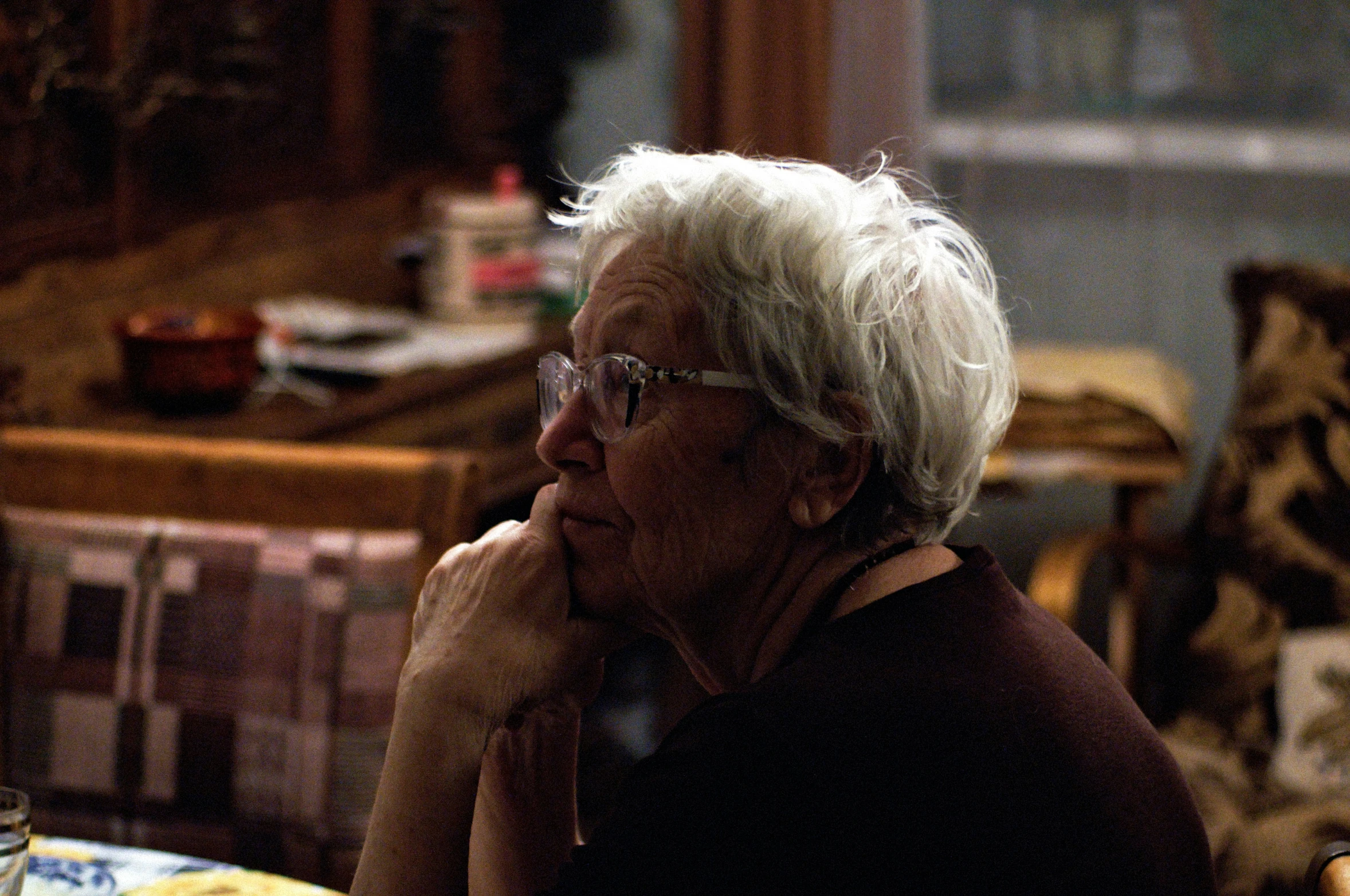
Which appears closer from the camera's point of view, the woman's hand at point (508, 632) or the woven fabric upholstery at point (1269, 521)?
the woman's hand at point (508, 632)

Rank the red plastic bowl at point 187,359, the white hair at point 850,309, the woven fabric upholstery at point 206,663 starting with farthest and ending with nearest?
the red plastic bowl at point 187,359
the woven fabric upholstery at point 206,663
the white hair at point 850,309

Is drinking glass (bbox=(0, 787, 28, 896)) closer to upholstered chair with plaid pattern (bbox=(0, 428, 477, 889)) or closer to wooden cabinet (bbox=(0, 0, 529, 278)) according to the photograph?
upholstered chair with plaid pattern (bbox=(0, 428, 477, 889))

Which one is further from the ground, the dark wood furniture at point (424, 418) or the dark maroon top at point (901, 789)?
the dark maroon top at point (901, 789)

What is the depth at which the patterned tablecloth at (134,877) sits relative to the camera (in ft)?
3.67

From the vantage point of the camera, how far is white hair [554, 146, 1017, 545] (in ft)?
3.27

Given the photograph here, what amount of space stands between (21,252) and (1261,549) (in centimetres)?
200

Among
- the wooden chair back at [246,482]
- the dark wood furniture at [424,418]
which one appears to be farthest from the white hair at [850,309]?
the dark wood furniture at [424,418]

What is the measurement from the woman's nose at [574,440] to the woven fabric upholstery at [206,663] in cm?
45

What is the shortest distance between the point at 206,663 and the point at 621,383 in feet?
2.34

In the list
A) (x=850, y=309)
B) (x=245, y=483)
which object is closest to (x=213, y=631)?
(x=245, y=483)

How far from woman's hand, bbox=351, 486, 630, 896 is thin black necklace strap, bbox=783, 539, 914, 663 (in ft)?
0.60

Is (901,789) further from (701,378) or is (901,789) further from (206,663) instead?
(206,663)

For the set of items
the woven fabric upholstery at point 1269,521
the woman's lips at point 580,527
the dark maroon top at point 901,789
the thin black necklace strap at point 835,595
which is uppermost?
the woman's lips at point 580,527

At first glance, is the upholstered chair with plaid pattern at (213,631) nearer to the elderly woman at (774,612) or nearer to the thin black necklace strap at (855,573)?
the elderly woman at (774,612)
